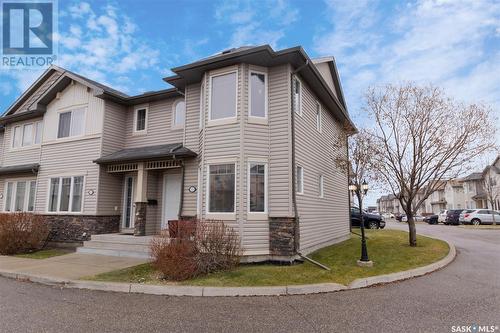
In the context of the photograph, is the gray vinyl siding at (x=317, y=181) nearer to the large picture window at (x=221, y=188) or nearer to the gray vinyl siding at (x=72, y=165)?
the large picture window at (x=221, y=188)

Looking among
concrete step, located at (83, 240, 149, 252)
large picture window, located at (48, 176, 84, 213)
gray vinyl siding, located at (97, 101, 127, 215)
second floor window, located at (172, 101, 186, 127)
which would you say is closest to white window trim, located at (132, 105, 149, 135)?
gray vinyl siding, located at (97, 101, 127, 215)

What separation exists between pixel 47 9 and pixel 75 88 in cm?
346

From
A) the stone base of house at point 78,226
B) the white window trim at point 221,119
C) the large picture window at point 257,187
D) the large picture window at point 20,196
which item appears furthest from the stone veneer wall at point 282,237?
the large picture window at point 20,196

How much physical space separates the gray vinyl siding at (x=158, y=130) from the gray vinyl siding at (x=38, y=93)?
598cm

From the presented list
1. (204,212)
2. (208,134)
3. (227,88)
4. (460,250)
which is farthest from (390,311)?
(460,250)

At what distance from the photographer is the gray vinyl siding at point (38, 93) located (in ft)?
55.1

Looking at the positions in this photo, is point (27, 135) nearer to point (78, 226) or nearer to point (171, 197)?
point (78, 226)

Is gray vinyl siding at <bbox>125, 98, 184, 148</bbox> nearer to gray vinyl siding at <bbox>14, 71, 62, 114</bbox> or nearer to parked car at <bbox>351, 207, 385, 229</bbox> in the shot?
gray vinyl siding at <bbox>14, 71, 62, 114</bbox>

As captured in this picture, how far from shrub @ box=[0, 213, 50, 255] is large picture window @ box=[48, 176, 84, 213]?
3.78 feet

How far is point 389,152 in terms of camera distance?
517 inches

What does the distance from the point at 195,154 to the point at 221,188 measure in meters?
2.17

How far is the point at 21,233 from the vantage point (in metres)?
12.4

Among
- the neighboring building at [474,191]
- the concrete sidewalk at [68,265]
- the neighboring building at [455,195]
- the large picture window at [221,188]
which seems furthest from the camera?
the neighboring building at [455,195]

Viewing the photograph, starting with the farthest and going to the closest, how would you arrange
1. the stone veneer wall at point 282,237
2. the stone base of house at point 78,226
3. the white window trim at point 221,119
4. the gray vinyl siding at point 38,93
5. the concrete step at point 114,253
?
the gray vinyl siding at point 38,93 → the stone base of house at point 78,226 → the concrete step at point 114,253 → the white window trim at point 221,119 → the stone veneer wall at point 282,237
